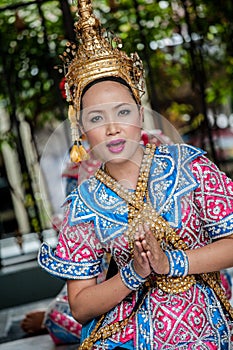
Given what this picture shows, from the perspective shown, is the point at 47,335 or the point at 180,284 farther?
the point at 47,335

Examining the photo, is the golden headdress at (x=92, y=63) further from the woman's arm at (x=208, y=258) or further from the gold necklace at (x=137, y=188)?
the woman's arm at (x=208, y=258)

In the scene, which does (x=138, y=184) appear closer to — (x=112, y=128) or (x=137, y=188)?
(x=137, y=188)

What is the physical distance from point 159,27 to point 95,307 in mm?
3715

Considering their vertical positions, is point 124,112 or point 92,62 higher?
point 92,62

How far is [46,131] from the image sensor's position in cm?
604

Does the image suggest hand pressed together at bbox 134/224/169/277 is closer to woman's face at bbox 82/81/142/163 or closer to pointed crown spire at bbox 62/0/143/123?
woman's face at bbox 82/81/142/163

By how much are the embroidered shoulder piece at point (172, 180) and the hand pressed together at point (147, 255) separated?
0.19 meters

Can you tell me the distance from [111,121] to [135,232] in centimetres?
35

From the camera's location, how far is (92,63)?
2.50 meters

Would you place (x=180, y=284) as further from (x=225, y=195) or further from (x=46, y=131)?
(x=46, y=131)

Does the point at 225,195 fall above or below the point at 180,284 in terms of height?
above

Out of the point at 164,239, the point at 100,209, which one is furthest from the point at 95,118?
the point at 164,239

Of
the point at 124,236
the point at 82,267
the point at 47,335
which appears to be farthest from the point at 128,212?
the point at 47,335

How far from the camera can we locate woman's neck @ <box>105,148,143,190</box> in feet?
8.28
